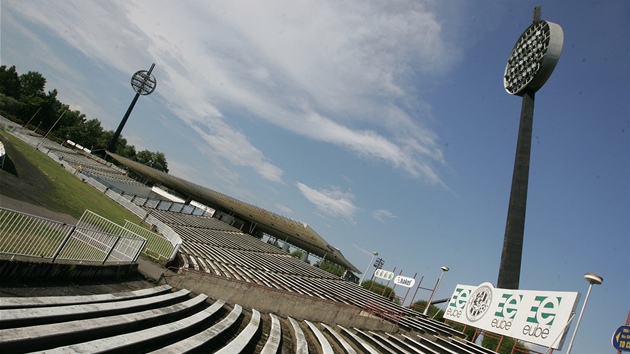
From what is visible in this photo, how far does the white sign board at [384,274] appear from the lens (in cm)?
3475

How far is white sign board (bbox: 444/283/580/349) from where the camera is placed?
474 inches

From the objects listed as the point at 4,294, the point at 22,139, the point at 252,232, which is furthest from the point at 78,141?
the point at 4,294

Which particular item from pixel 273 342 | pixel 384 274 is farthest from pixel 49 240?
pixel 384 274

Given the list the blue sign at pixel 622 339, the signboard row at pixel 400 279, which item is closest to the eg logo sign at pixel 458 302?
the blue sign at pixel 622 339

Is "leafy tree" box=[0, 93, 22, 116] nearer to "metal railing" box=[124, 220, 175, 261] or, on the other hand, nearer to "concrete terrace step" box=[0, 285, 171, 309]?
"metal railing" box=[124, 220, 175, 261]

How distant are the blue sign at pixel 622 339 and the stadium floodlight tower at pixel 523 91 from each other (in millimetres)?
14738

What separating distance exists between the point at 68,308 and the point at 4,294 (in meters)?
1.01

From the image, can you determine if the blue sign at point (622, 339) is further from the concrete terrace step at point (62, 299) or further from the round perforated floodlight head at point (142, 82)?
the round perforated floodlight head at point (142, 82)

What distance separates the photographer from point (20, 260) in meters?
7.09

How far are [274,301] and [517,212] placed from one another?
1761 cm

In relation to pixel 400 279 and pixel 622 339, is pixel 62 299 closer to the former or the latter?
pixel 622 339

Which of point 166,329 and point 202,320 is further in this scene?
point 202,320

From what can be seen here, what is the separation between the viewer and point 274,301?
15461mm

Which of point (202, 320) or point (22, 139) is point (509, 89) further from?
point (22, 139)
